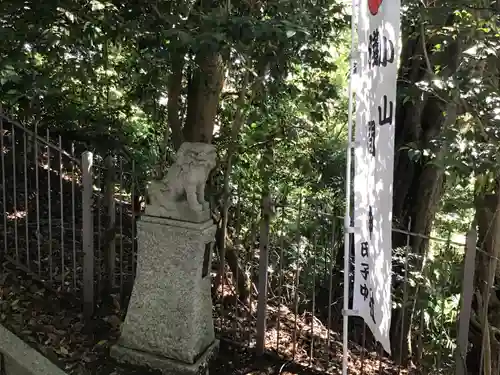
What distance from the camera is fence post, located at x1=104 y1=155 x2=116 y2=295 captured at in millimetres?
4422

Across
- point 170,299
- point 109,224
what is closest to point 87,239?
point 109,224

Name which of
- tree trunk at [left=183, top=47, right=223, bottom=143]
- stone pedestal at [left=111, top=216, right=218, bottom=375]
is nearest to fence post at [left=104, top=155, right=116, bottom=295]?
tree trunk at [left=183, top=47, right=223, bottom=143]

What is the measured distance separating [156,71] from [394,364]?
3189 mm

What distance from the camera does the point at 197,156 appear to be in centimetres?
354

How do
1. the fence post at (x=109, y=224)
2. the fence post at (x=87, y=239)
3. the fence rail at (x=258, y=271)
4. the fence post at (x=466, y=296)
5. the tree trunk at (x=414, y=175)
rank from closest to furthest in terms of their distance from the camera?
the fence post at (x=466, y=296) < the fence rail at (x=258, y=271) < the fence post at (x=87, y=239) < the fence post at (x=109, y=224) < the tree trunk at (x=414, y=175)

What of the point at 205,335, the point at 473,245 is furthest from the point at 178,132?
the point at 473,245

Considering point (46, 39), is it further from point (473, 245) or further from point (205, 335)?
point (473, 245)

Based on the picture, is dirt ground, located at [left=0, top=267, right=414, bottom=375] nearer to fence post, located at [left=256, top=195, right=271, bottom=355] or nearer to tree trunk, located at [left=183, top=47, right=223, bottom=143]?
fence post, located at [left=256, top=195, right=271, bottom=355]

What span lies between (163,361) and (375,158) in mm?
2021

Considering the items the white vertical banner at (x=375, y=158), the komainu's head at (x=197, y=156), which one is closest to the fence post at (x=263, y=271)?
the komainu's head at (x=197, y=156)

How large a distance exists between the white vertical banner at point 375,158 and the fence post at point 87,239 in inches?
90.3

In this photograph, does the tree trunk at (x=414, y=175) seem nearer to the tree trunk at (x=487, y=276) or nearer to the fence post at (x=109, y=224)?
the tree trunk at (x=487, y=276)

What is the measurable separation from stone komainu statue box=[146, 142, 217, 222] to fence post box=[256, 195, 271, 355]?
44 cm

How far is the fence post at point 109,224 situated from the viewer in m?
4.42
